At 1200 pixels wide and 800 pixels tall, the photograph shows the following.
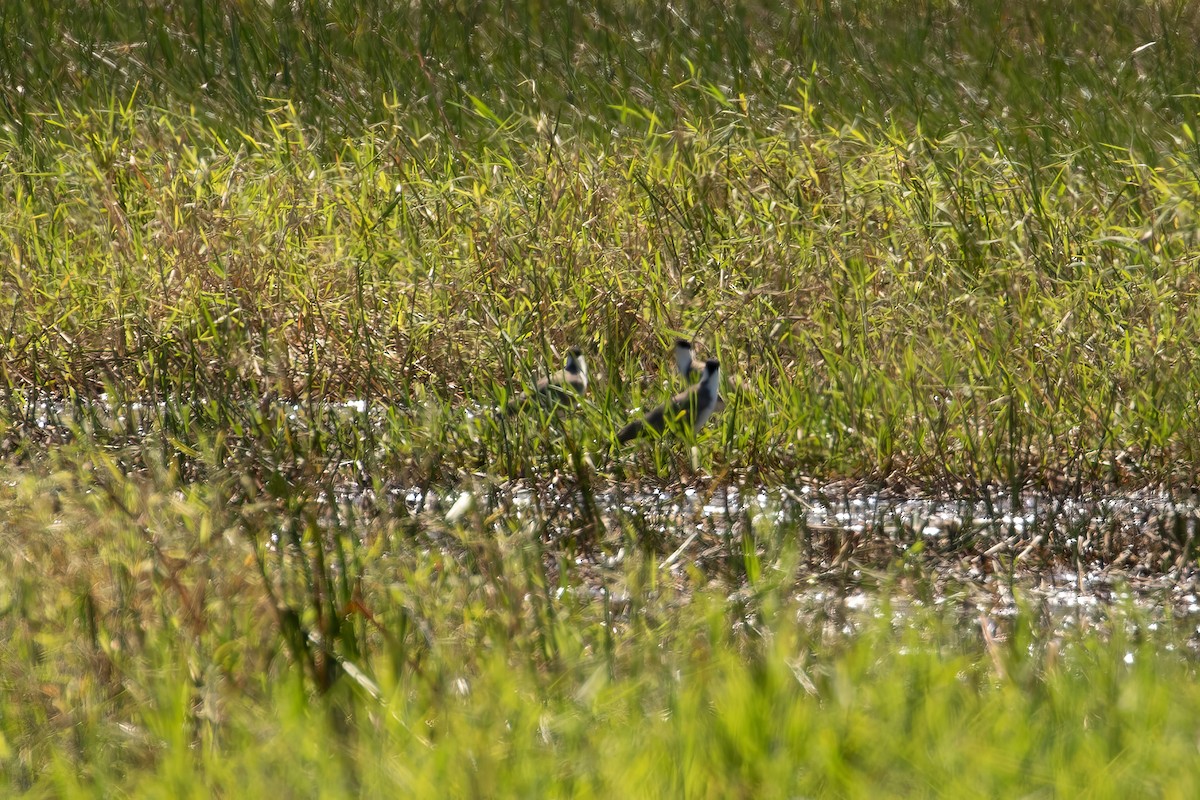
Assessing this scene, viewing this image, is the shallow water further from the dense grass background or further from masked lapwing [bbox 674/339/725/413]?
masked lapwing [bbox 674/339/725/413]

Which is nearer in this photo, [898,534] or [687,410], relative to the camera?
[898,534]

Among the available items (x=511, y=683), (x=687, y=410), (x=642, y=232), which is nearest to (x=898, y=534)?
(x=687, y=410)

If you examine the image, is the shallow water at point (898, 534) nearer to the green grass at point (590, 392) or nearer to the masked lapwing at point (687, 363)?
the green grass at point (590, 392)

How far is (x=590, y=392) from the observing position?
18.0 feet

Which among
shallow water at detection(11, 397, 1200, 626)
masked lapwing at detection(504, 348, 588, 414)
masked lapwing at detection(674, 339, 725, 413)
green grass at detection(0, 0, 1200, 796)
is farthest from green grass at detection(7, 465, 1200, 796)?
masked lapwing at detection(674, 339, 725, 413)

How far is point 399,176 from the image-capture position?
7.33 m

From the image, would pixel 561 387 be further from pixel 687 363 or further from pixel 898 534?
pixel 898 534

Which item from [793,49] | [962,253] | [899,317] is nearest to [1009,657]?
[899,317]

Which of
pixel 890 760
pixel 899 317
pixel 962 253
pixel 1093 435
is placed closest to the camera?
pixel 890 760

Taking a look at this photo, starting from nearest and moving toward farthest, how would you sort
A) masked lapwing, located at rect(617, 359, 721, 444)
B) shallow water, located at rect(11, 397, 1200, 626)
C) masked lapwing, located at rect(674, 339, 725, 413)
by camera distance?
shallow water, located at rect(11, 397, 1200, 626)
masked lapwing, located at rect(617, 359, 721, 444)
masked lapwing, located at rect(674, 339, 725, 413)

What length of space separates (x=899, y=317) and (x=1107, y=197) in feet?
5.02

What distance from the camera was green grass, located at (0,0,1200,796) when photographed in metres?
2.61

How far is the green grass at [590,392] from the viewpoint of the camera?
8.55 ft

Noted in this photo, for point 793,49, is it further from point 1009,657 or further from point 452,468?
point 1009,657
